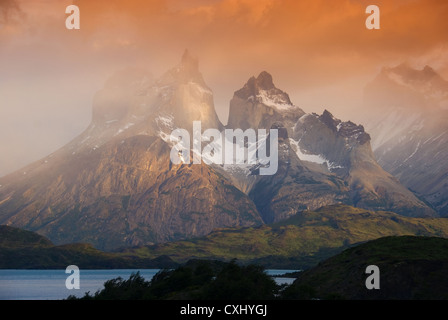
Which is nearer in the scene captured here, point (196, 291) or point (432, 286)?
point (196, 291)

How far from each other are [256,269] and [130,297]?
33.0 m
